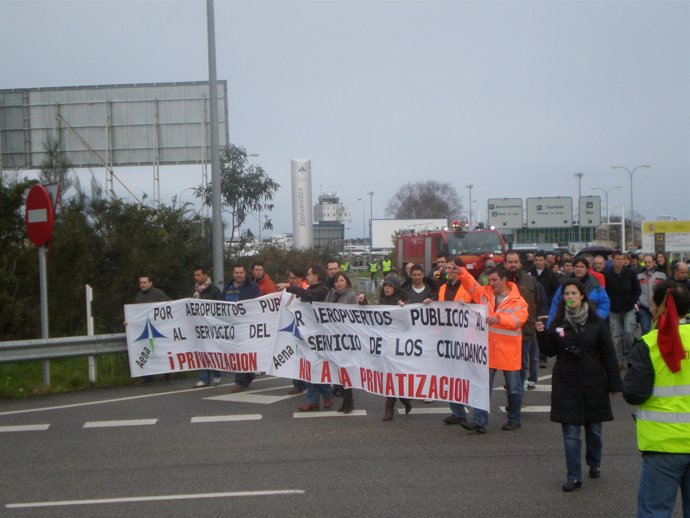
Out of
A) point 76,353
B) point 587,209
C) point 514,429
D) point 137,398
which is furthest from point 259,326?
point 587,209

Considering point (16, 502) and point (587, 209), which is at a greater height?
point (587, 209)

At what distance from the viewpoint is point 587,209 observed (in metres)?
51.4

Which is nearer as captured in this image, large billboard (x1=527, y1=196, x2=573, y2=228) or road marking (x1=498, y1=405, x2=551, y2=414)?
road marking (x1=498, y1=405, x2=551, y2=414)

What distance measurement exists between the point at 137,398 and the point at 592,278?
6.62 meters

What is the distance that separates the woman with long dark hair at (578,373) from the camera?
6824mm

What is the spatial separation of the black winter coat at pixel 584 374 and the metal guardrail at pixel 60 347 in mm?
8383

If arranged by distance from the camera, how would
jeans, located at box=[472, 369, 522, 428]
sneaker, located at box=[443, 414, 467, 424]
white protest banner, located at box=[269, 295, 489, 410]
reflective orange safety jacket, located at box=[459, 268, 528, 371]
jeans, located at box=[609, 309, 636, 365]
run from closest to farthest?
reflective orange safety jacket, located at box=[459, 268, 528, 371] → jeans, located at box=[472, 369, 522, 428] → white protest banner, located at box=[269, 295, 489, 410] → sneaker, located at box=[443, 414, 467, 424] → jeans, located at box=[609, 309, 636, 365]

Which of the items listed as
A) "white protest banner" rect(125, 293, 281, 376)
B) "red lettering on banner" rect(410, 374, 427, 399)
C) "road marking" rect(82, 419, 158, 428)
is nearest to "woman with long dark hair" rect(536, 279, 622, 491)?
"red lettering on banner" rect(410, 374, 427, 399)

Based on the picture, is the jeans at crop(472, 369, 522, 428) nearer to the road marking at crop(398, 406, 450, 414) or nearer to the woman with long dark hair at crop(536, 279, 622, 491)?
the road marking at crop(398, 406, 450, 414)

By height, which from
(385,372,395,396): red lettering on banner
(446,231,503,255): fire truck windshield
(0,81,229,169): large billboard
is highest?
(0,81,229,169): large billboard

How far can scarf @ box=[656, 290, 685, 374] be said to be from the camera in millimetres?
4707

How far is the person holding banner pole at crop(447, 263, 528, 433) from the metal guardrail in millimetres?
6453

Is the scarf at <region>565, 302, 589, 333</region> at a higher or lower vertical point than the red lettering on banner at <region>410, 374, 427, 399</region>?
higher

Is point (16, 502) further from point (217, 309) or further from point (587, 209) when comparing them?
point (587, 209)
